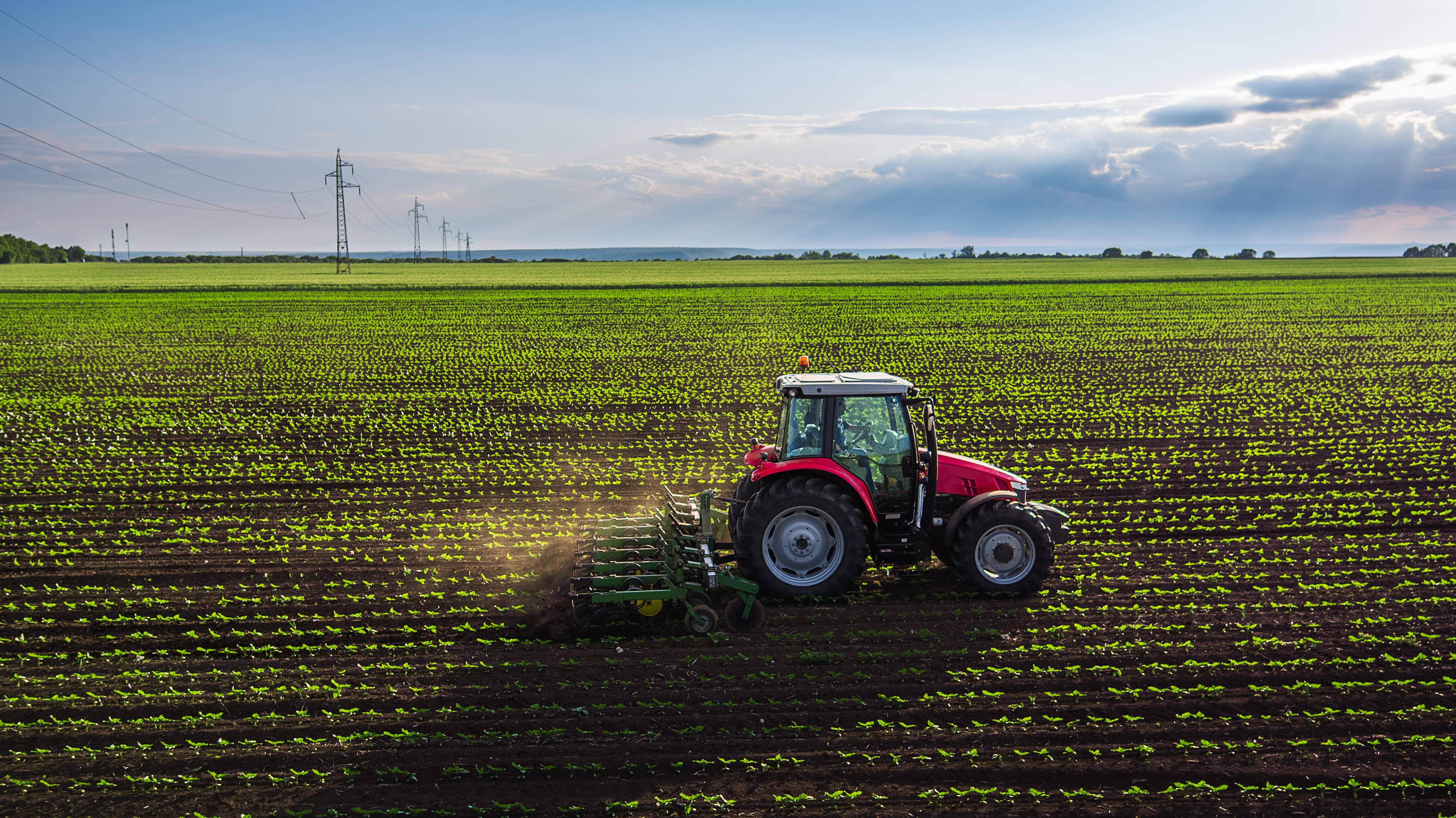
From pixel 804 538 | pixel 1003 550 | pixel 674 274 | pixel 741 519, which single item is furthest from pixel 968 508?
pixel 674 274

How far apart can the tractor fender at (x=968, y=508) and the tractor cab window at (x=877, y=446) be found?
55cm

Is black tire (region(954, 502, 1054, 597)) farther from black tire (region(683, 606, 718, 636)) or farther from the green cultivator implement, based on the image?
black tire (region(683, 606, 718, 636))

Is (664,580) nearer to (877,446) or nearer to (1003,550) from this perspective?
(877,446)

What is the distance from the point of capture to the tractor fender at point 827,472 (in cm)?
810

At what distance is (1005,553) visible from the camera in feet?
27.8

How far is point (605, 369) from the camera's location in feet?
78.9

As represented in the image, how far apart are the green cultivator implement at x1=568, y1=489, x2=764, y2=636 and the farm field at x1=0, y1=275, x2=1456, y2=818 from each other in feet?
0.90

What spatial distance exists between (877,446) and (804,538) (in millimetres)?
1110

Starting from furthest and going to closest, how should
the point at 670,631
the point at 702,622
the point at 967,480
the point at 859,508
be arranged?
→ the point at 967,480 < the point at 859,508 < the point at 670,631 < the point at 702,622

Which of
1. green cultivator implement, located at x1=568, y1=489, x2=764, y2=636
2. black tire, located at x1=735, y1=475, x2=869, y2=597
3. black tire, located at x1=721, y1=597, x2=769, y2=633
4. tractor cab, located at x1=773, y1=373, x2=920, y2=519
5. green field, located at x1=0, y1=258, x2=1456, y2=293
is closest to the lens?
green cultivator implement, located at x1=568, y1=489, x2=764, y2=636

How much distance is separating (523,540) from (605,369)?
14.0 meters

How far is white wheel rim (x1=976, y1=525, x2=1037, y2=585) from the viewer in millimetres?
8406

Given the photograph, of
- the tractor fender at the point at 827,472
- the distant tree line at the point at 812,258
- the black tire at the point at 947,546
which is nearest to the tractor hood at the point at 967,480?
the black tire at the point at 947,546

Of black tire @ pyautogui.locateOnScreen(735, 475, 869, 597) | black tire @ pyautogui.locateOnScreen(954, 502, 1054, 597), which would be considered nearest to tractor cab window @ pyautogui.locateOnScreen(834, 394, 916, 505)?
black tire @ pyautogui.locateOnScreen(735, 475, 869, 597)
